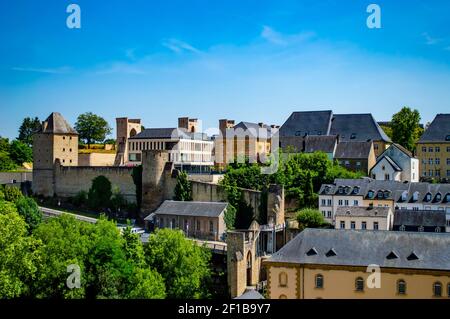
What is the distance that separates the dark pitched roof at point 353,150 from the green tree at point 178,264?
22490 millimetres

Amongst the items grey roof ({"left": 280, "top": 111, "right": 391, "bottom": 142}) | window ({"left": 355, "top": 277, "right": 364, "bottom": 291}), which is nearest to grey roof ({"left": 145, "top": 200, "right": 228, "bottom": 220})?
window ({"left": 355, "top": 277, "right": 364, "bottom": 291})

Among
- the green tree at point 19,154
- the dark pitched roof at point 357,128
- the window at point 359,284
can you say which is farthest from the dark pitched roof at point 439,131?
the green tree at point 19,154

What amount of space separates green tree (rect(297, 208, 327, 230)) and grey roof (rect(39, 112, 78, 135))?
84.4 feet

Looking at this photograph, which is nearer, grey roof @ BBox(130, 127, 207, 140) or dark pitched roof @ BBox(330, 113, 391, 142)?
dark pitched roof @ BBox(330, 113, 391, 142)

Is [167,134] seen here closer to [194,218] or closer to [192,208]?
[192,208]

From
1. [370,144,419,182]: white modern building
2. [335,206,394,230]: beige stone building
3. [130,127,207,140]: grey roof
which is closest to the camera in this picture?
[335,206,394,230]: beige stone building

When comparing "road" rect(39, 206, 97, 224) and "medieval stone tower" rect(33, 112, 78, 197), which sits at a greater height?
"medieval stone tower" rect(33, 112, 78, 197)

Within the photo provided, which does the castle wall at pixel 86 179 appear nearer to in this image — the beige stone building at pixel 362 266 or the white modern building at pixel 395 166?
the white modern building at pixel 395 166

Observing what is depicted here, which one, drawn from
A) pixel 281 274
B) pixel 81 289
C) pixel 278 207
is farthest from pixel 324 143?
pixel 81 289

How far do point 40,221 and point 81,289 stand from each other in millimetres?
14874

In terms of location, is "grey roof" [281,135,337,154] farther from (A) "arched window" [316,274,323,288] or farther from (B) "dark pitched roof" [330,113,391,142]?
(A) "arched window" [316,274,323,288]

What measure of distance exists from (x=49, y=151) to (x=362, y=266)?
34.7m

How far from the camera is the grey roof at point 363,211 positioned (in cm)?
3900

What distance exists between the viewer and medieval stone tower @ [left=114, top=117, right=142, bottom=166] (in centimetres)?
6550
